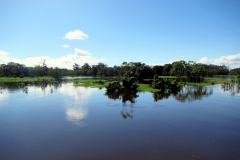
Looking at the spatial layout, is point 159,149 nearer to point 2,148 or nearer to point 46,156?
point 46,156

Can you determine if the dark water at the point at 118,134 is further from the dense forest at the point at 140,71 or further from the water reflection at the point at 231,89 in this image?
the dense forest at the point at 140,71

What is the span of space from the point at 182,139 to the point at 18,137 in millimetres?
14437

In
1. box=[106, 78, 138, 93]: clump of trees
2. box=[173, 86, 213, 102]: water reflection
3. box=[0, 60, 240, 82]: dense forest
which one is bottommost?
box=[173, 86, 213, 102]: water reflection

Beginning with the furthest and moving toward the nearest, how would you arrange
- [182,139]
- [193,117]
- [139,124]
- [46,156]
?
1. [193,117]
2. [139,124]
3. [182,139]
4. [46,156]

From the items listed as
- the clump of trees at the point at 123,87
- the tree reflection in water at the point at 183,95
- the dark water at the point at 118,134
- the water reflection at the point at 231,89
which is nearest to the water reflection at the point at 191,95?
the tree reflection in water at the point at 183,95

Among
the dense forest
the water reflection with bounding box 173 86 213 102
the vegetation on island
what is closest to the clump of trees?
the water reflection with bounding box 173 86 213 102

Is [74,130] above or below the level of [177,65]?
below

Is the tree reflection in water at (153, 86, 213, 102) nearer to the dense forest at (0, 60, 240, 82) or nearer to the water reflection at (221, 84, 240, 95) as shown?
the water reflection at (221, 84, 240, 95)

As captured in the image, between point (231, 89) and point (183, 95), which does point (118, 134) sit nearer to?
point (183, 95)

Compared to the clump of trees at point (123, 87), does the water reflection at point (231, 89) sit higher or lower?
lower

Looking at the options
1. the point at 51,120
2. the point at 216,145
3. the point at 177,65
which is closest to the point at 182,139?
the point at 216,145

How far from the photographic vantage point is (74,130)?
1698 cm

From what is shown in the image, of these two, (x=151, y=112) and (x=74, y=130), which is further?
(x=151, y=112)

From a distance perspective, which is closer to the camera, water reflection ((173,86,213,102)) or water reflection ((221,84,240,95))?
water reflection ((173,86,213,102))
